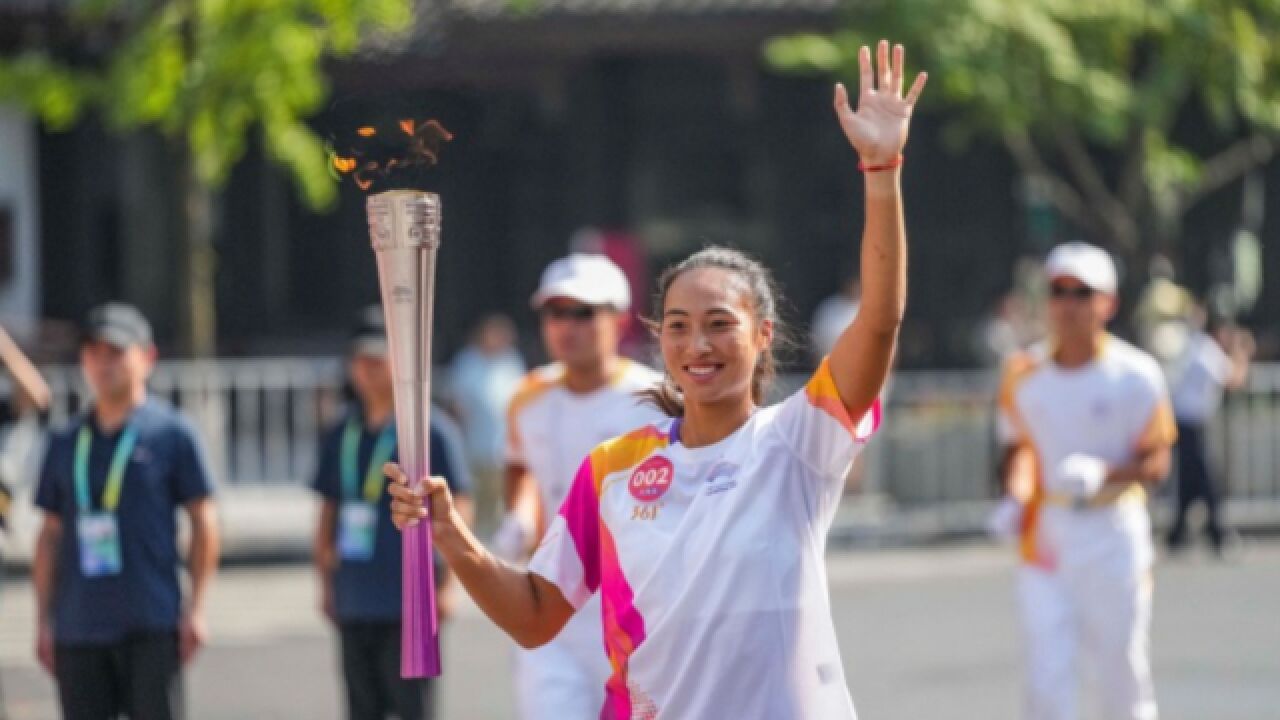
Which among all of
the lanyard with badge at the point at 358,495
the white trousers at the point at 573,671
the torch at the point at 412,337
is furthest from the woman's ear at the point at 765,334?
the lanyard with badge at the point at 358,495

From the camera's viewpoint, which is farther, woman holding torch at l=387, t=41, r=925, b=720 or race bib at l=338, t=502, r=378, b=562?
race bib at l=338, t=502, r=378, b=562

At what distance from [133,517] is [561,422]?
122cm

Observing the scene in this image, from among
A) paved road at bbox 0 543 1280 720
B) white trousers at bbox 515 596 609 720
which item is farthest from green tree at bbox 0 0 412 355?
white trousers at bbox 515 596 609 720

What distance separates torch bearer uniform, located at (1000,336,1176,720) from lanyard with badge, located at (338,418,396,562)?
2.03m

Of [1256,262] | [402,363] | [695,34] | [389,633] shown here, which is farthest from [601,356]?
[1256,262]

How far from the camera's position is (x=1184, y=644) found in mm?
11148

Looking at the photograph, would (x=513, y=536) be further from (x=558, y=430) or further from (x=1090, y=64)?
(x=1090, y=64)

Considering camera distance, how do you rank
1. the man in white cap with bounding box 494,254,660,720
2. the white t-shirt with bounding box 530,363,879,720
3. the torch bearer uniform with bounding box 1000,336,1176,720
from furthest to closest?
the torch bearer uniform with bounding box 1000,336,1176,720 < the man in white cap with bounding box 494,254,660,720 < the white t-shirt with bounding box 530,363,879,720

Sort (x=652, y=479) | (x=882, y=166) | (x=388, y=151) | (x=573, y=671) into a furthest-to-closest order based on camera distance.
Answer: (x=573, y=671), (x=652, y=479), (x=388, y=151), (x=882, y=166)

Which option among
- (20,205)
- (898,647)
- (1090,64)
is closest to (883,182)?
(898,647)

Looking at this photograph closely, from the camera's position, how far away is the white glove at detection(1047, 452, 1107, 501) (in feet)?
24.0

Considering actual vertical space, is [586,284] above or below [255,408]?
above

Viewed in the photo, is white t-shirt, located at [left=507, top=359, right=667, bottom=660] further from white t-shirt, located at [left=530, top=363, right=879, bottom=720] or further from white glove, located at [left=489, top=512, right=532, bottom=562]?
white t-shirt, located at [left=530, top=363, right=879, bottom=720]

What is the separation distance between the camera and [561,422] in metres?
6.83
